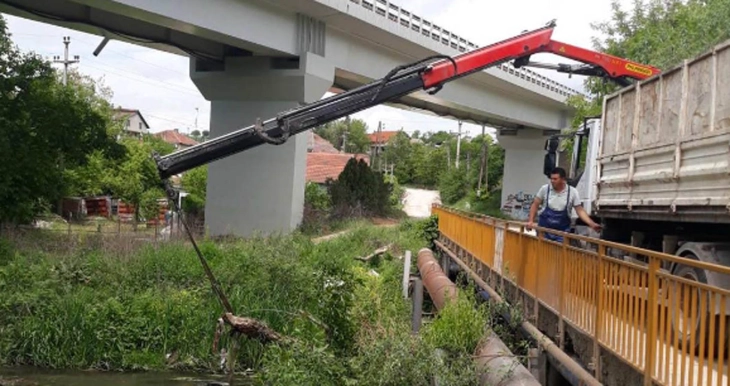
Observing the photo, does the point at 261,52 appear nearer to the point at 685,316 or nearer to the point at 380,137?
the point at 685,316

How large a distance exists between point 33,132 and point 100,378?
30.5 ft

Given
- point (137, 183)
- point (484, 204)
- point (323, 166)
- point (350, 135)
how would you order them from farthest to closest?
point (350, 135) < point (323, 166) < point (484, 204) < point (137, 183)

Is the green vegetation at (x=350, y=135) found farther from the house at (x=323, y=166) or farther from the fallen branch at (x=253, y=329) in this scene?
the fallen branch at (x=253, y=329)

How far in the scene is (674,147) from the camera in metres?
7.25

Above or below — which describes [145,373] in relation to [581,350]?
Result: below

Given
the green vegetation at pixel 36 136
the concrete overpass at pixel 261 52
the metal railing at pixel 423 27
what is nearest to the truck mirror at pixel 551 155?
the metal railing at pixel 423 27

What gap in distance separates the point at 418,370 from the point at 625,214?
3.88 m

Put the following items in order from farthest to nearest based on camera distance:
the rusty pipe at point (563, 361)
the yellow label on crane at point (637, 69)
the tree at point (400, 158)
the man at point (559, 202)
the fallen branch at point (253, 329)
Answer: the tree at point (400, 158), the yellow label on crane at point (637, 69), the man at point (559, 202), the fallen branch at point (253, 329), the rusty pipe at point (563, 361)

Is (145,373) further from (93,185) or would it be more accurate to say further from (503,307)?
(93,185)

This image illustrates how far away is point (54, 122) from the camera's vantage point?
18047mm

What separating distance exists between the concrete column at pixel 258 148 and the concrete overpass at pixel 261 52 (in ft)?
0.10

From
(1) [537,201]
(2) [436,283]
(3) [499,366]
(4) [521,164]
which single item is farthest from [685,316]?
(4) [521,164]

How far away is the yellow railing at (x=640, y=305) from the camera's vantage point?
12.5 ft

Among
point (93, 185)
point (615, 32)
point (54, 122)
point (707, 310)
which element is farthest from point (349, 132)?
point (707, 310)
